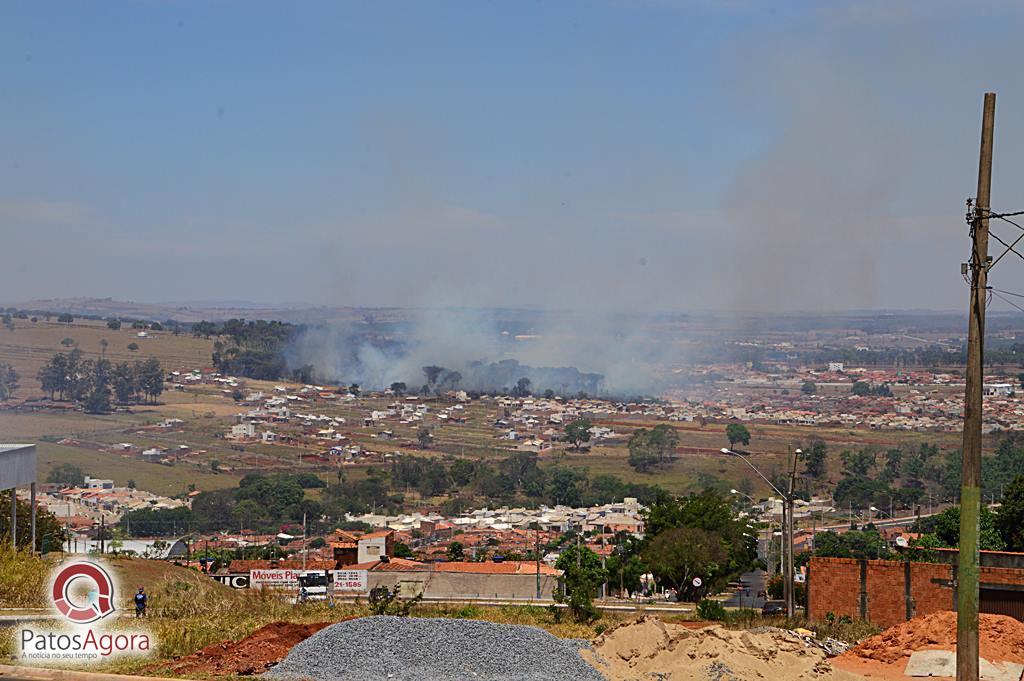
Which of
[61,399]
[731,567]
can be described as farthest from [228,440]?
[731,567]

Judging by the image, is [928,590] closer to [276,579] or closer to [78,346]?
[276,579]

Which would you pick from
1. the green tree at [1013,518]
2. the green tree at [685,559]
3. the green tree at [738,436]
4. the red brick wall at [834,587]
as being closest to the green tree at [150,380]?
the green tree at [738,436]

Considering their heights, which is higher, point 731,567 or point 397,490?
point 731,567

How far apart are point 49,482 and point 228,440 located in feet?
85.7

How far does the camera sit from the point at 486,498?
10631 centimetres

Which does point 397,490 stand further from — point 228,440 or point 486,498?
point 228,440

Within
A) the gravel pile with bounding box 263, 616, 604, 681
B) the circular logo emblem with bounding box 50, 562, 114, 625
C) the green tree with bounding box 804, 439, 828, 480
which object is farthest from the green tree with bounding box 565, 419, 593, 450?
the gravel pile with bounding box 263, 616, 604, 681

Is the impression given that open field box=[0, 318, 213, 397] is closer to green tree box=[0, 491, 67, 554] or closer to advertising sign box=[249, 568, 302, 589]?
green tree box=[0, 491, 67, 554]

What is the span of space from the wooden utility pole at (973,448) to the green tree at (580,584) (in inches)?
467

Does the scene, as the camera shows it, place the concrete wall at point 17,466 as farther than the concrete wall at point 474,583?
No

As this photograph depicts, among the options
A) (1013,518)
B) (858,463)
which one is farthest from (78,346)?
(1013,518)

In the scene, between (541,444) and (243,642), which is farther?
(541,444)

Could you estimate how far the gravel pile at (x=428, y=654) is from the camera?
1570 cm

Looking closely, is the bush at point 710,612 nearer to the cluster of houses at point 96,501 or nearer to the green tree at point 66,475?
the cluster of houses at point 96,501
